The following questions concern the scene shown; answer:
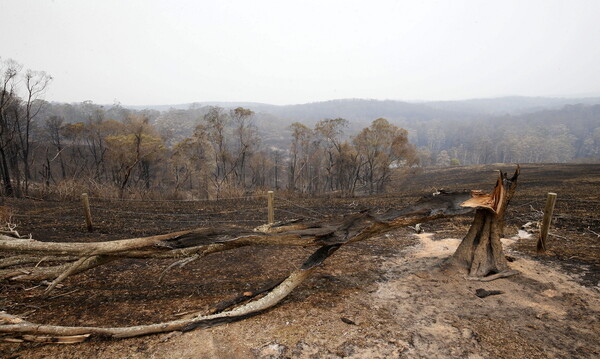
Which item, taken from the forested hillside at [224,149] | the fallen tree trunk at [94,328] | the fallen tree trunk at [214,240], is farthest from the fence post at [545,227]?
the forested hillside at [224,149]

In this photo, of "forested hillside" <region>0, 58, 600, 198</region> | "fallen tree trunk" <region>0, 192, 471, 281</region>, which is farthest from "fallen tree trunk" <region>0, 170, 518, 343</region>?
"forested hillside" <region>0, 58, 600, 198</region>

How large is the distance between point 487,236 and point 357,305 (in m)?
2.65

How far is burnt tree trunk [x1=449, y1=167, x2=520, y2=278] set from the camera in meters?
4.86

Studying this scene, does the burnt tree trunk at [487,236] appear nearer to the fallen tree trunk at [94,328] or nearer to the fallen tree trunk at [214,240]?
the fallen tree trunk at [214,240]

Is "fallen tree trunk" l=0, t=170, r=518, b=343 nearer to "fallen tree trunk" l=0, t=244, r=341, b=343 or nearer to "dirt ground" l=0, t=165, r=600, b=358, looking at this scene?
"fallen tree trunk" l=0, t=244, r=341, b=343

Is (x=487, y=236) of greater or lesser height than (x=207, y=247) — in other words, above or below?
below

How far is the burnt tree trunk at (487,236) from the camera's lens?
15.9 ft

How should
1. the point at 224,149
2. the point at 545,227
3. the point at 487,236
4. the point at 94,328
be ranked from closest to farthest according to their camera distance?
the point at 94,328
the point at 487,236
the point at 545,227
the point at 224,149

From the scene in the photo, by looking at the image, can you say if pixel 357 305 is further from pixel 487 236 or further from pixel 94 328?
pixel 94 328

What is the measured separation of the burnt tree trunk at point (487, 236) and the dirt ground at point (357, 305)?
282mm

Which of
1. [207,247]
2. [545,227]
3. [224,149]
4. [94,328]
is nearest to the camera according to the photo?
[94,328]

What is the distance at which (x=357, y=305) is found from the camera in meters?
4.07

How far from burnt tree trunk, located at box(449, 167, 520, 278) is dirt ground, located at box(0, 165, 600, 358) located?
282mm

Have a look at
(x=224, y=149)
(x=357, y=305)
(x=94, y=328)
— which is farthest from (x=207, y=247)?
(x=224, y=149)
